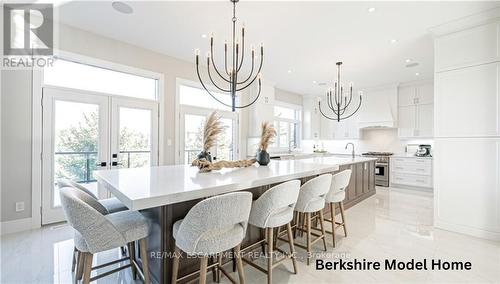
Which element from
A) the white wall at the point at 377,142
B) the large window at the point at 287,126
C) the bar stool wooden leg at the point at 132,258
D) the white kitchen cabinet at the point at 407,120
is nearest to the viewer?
the bar stool wooden leg at the point at 132,258

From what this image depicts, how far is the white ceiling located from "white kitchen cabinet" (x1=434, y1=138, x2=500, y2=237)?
1681 mm

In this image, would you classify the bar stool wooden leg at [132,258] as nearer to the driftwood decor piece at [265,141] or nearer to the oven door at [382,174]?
the driftwood decor piece at [265,141]

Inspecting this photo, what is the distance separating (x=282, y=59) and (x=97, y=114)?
3.42m

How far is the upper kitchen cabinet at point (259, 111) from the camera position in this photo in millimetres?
5594

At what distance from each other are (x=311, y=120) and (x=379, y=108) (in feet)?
6.83

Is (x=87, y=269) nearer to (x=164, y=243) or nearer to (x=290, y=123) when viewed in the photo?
(x=164, y=243)

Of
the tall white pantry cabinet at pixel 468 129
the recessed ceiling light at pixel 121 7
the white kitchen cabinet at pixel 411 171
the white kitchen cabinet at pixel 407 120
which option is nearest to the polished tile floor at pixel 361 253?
the tall white pantry cabinet at pixel 468 129

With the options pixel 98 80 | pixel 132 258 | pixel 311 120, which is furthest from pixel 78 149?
pixel 311 120

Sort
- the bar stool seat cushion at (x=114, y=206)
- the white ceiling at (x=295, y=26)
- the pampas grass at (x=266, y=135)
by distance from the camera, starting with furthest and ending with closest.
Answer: the white ceiling at (x=295, y=26), the pampas grass at (x=266, y=135), the bar stool seat cushion at (x=114, y=206)

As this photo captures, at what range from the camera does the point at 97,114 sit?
3516 millimetres

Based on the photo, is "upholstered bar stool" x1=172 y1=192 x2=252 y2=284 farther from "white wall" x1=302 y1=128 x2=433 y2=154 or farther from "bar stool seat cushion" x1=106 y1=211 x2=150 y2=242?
"white wall" x1=302 y1=128 x2=433 y2=154

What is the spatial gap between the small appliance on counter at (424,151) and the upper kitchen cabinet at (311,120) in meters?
2.80

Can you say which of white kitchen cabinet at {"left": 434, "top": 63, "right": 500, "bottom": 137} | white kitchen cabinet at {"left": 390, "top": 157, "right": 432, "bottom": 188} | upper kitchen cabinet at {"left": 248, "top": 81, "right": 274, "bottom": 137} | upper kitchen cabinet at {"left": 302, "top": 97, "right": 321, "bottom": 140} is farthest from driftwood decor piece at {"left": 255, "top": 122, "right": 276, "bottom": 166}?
upper kitchen cabinet at {"left": 302, "top": 97, "right": 321, "bottom": 140}

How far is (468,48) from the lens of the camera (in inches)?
115
